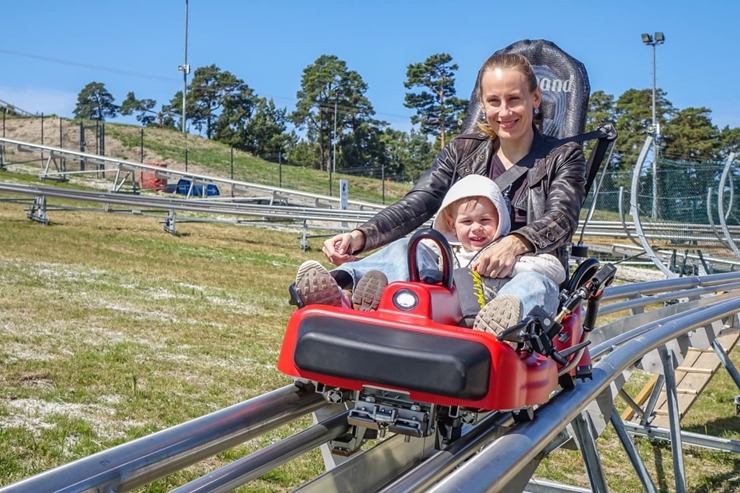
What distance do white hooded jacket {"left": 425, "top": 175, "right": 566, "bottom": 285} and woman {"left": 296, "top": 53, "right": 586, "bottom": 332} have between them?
45 mm

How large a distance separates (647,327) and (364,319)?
2.73 meters

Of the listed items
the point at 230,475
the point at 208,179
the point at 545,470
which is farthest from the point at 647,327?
the point at 208,179

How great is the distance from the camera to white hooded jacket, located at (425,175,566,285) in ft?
9.71

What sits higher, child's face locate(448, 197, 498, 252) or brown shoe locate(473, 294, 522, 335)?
child's face locate(448, 197, 498, 252)

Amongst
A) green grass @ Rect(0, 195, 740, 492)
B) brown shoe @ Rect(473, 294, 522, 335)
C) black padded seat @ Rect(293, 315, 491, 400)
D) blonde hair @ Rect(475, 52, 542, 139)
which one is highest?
blonde hair @ Rect(475, 52, 542, 139)

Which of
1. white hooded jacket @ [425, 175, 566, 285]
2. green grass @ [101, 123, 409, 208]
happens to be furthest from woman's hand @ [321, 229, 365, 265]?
green grass @ [101, 123, 409, 208]

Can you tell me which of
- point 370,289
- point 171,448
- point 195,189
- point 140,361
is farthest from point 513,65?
point 195,189

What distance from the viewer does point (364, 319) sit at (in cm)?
240

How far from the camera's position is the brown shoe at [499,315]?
7.96 ft

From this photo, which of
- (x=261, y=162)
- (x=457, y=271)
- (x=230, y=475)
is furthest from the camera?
(x=261, y=162)

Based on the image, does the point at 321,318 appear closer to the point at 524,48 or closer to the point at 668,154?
the point at 524,48

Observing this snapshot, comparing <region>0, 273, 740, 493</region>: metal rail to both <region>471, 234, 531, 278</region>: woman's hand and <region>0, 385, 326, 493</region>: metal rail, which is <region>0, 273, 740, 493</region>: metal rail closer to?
<region>0, 385, 326, 493</region>: metal rail

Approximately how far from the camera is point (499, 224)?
309 cm

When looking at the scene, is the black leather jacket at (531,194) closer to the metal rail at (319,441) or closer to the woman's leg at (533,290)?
the woman's leg at (533,290)
